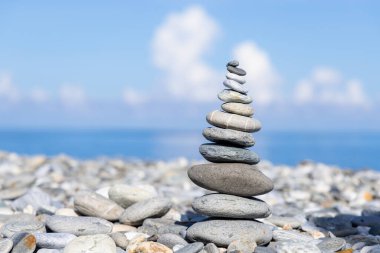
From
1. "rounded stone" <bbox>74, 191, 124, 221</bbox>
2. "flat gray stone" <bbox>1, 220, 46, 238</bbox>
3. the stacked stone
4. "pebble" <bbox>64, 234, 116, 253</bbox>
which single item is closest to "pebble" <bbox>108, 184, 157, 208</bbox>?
"rounded stone" <bbox>74, 191, 124, 221</bbox>

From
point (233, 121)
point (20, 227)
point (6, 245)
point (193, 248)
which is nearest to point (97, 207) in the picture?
point (20, 227)

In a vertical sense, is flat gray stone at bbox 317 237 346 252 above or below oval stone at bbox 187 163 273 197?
below

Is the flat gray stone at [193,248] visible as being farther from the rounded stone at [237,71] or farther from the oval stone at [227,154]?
the rounded stone at [237,71]

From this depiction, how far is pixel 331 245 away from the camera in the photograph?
7074 mm

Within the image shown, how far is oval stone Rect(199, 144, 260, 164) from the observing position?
23.6 feet

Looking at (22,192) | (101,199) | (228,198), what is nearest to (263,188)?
(228,198)

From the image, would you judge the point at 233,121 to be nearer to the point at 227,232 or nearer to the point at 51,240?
the point at 227,232

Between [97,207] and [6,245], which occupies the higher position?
[97,207]

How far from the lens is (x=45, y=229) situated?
770 centimetres

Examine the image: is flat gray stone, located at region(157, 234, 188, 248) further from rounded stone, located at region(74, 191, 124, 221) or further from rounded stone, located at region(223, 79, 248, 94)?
rounded stone, located at region(223, 79, 248, 94)

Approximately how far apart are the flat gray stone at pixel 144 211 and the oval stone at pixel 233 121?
1.54 meters

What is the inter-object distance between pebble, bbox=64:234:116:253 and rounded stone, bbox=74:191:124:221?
59.6 inches

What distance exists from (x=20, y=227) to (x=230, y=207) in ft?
8.33

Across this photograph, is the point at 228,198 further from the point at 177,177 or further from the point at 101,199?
the point at 177,177
